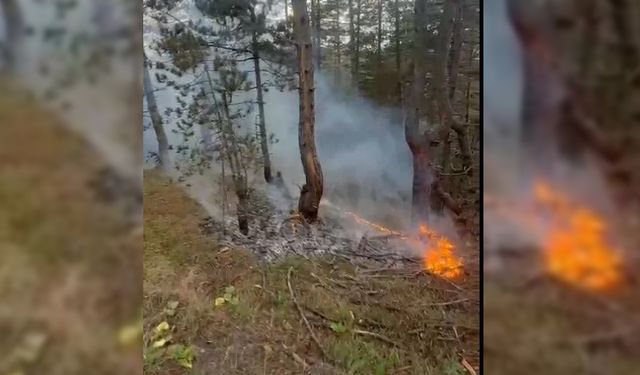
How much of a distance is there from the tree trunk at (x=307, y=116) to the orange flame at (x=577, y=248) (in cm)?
48

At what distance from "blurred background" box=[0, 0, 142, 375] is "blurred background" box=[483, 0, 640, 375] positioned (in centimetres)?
81

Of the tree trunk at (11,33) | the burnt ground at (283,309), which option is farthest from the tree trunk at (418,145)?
the tree trunk at (11,33)

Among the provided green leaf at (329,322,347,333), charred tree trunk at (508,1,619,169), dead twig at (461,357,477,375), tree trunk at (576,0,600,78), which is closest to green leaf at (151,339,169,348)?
green leaf at (329,322,347,333)

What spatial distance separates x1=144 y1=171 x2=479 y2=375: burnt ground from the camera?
1.29 m


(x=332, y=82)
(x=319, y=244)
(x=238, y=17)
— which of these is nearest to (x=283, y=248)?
(x=319, y=244)

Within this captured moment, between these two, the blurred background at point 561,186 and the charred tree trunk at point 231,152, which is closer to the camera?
the blurred background at point 561,186

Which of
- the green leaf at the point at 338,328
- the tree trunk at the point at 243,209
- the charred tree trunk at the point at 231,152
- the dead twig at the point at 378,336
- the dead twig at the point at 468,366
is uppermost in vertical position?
the charred tree trunk at the point at 231,152

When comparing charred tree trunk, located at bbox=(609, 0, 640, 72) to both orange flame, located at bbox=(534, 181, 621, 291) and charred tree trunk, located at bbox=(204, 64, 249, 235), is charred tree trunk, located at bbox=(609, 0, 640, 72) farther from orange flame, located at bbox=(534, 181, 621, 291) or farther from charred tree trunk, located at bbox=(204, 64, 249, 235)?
charred tree trunk, located at bbox=(204, 64, 249, 235)

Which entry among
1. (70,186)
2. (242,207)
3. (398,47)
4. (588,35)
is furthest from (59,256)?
(588,35)

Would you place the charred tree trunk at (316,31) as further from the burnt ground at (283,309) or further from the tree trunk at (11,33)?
the tree trunk at (11,33)

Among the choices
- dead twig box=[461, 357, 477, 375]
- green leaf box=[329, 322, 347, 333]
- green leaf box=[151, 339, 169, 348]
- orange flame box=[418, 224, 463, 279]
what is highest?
orange flame box=[418, 224, 463, 279]

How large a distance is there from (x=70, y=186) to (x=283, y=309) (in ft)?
1.84

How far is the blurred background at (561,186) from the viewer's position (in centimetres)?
126

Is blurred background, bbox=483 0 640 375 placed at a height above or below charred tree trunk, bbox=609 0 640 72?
below
